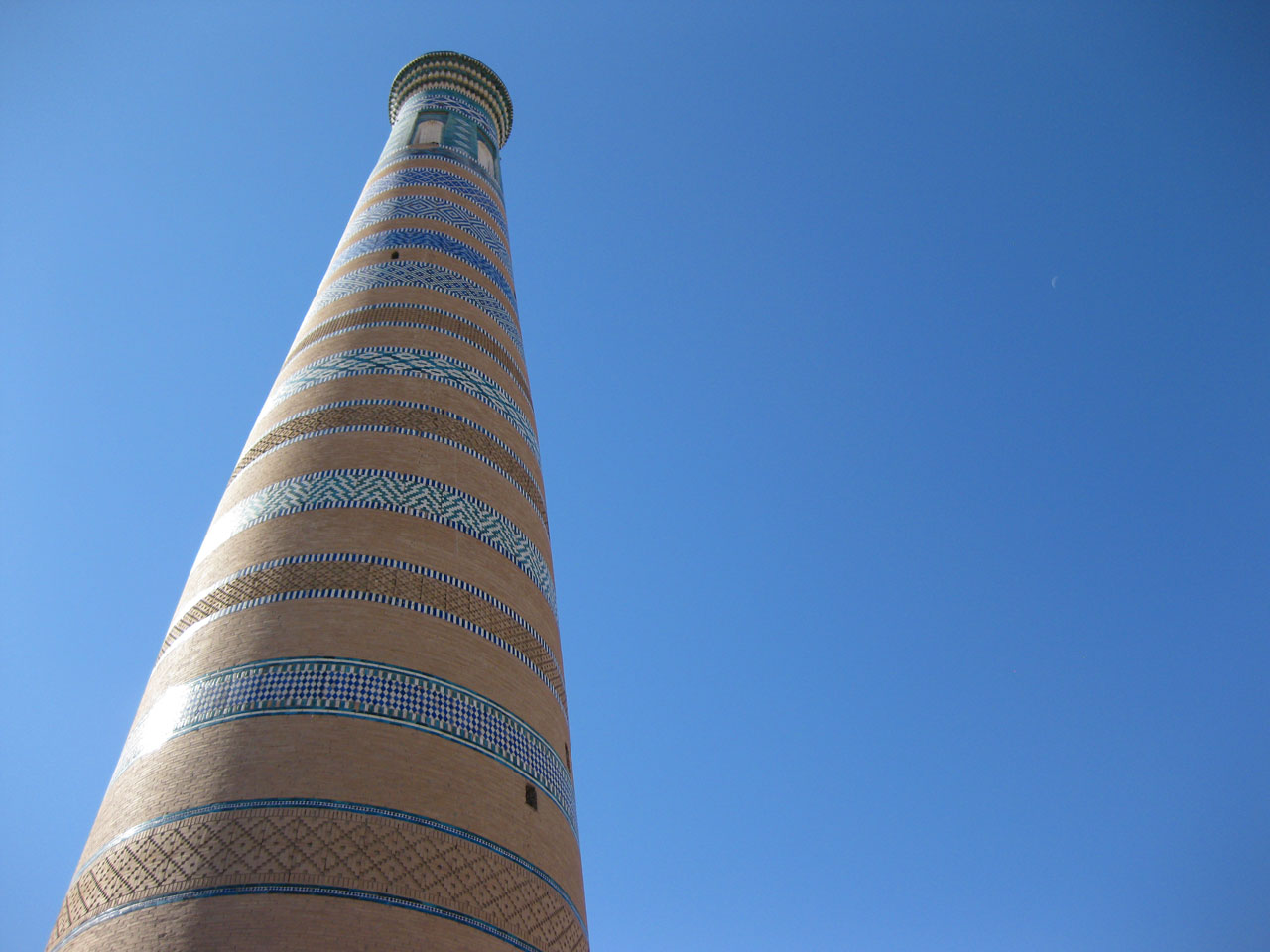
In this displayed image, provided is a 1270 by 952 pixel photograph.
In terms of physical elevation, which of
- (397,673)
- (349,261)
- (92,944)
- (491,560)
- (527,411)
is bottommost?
(92,944)

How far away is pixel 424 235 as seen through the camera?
594 centimetres

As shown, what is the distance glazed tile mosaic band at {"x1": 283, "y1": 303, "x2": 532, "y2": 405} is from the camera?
209 inches

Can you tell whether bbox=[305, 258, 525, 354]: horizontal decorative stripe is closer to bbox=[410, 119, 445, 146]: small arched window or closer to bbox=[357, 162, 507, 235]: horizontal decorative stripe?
bbox=[357, 162, 507, 235]: horizontal decorative stripe

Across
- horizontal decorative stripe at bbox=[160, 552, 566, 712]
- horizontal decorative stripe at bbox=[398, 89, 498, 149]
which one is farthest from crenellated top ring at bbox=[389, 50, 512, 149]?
horizontal decorative stripe at bbox=[160, 552, 566, 712]

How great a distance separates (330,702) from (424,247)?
3.06m

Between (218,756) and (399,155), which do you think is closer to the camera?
(218,756)

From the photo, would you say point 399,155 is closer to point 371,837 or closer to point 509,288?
point 509,288

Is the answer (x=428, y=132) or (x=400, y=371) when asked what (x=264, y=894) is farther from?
(x=428, y=132)

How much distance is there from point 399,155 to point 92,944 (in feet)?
16.6

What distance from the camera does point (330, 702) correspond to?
3525mm

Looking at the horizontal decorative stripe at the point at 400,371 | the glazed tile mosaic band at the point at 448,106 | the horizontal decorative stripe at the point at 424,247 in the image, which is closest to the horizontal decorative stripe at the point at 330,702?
the horizontal decorative stripe at the point at 400,371

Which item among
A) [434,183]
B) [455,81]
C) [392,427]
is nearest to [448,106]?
[455,81]

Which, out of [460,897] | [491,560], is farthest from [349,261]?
[460,897]

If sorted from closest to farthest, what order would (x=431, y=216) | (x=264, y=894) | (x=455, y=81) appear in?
(x=264, y=894), (x=431, y=216), (x=455, y=81)
